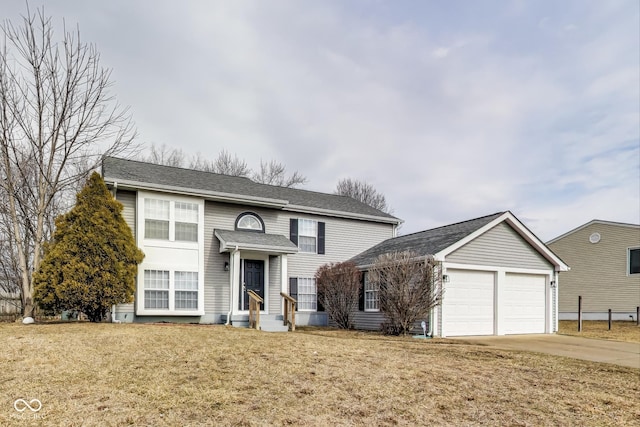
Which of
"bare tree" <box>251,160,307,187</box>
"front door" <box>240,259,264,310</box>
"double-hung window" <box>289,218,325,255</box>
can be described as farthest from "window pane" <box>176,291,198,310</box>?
"bare tree" <box>251,160,307,187</box>

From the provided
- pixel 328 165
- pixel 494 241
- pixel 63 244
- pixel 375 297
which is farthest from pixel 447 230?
pixel 328 165

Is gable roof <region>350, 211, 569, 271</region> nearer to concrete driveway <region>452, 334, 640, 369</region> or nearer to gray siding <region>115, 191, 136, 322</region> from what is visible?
concrete driveway <region>452, 334, 640, 369</region>

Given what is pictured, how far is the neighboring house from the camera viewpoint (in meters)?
22.7

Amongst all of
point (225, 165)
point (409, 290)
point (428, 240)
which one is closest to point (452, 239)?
point (428, 240)

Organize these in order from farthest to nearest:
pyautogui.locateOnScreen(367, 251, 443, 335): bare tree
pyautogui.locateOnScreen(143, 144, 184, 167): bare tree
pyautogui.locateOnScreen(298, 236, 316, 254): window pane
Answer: pyautogui.locateOnScreen(143, 144, 184, 167): bare tree → pyautogui.locateOnScreen(298, 236, 316, 254): window pane → pyautogui.locateOnScreen(367, 251, 443, 335): bare tree

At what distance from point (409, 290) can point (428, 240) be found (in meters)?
3.10

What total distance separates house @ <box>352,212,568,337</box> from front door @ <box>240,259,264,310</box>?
3.50 meters

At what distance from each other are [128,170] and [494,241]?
12.0 metres

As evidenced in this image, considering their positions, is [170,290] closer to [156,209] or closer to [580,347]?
[156,209]

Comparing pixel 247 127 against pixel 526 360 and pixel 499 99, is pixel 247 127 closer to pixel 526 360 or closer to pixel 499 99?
pixel 499 99

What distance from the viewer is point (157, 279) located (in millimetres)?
14383

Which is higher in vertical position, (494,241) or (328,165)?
(328,165)

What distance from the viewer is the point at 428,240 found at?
16312mm

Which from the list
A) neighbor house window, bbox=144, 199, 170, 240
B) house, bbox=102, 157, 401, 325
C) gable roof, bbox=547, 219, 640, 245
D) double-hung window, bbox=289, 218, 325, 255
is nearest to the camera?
house, bbox=102, 157, 401, 325
